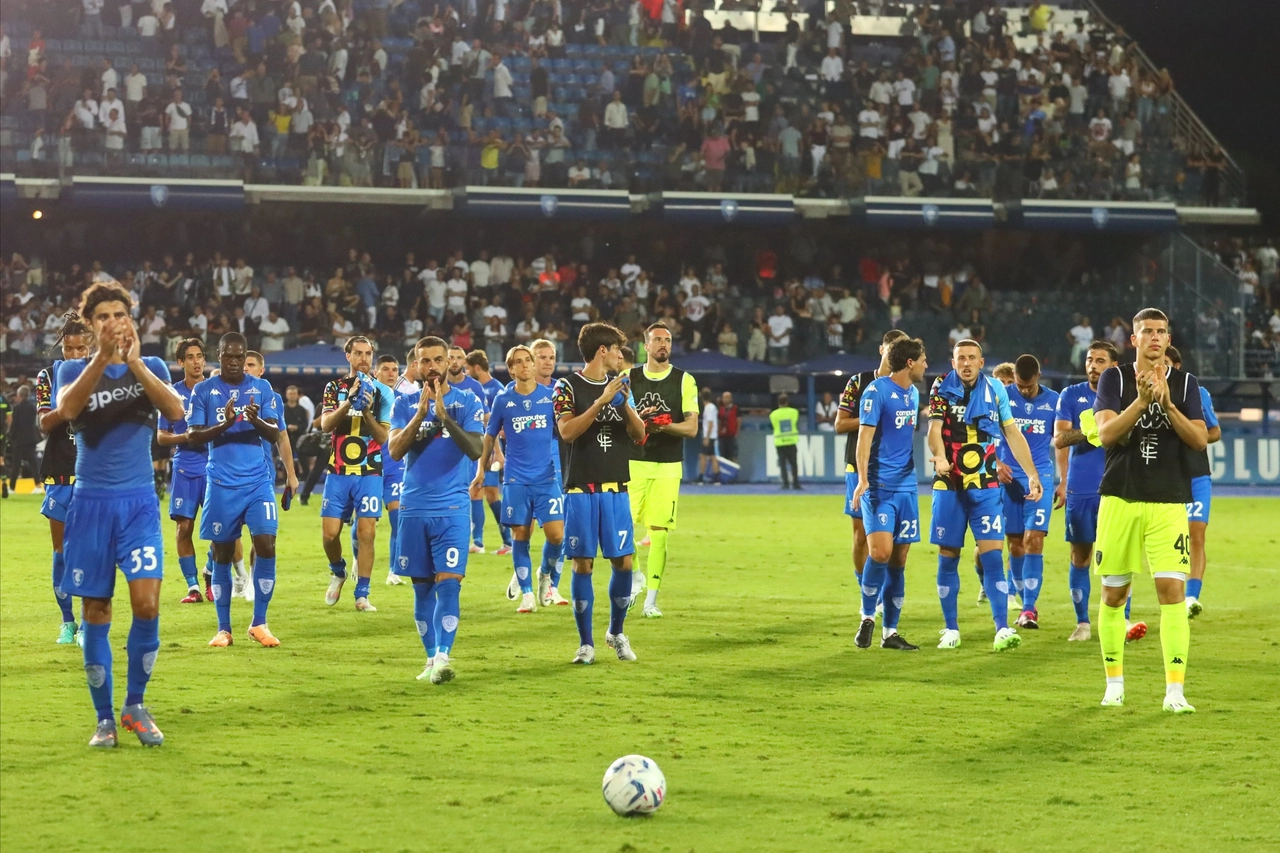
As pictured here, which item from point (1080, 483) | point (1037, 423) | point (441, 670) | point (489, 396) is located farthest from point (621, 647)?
point (489, 396)

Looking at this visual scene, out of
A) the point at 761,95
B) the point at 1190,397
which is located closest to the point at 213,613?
the point at 1190,397

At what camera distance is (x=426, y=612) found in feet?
33.4

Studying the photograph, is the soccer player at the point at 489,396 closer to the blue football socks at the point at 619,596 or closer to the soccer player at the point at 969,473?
the blue football socks at the point at 619,596

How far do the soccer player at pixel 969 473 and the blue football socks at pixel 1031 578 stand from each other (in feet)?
4.10

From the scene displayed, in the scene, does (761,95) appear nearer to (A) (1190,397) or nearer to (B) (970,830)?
(A) (1190,397)

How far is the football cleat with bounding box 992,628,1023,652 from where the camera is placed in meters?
11.7

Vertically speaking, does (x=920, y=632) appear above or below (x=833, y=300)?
below

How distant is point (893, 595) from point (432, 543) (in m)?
3.76

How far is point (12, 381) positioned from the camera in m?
32.8

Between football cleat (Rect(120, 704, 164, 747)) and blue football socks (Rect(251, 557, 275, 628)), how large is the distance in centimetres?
337

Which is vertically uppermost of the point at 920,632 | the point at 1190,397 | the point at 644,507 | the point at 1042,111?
the point at 1042,111

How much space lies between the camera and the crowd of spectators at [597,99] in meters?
35.9

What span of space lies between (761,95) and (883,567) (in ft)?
98.0

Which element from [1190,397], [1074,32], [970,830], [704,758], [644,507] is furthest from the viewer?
[1074,32]
